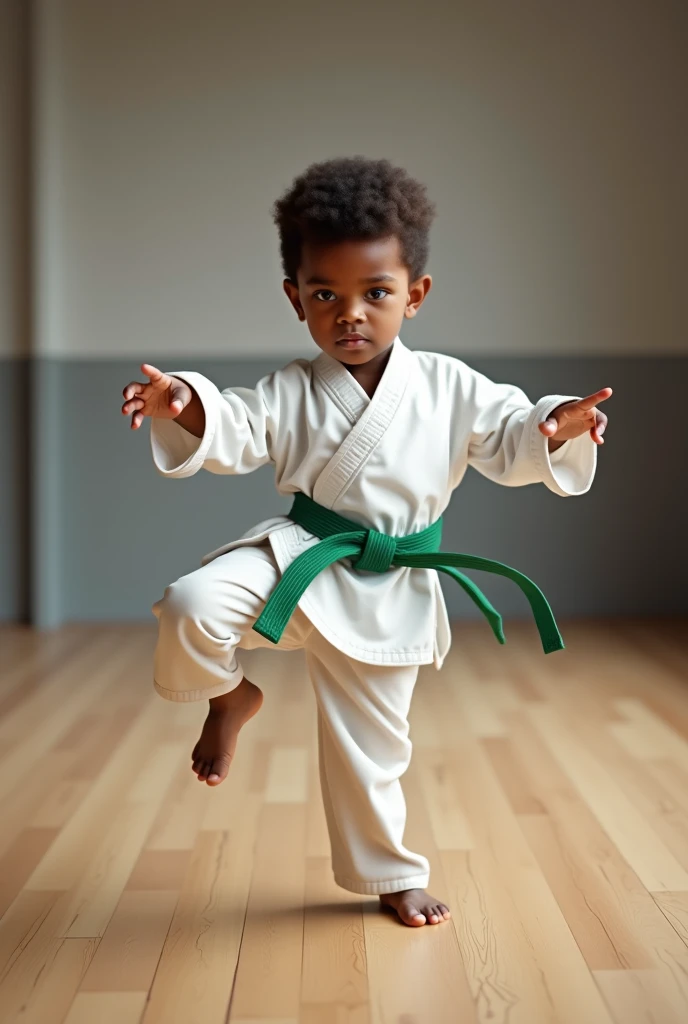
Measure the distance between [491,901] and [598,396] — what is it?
876 millimetres

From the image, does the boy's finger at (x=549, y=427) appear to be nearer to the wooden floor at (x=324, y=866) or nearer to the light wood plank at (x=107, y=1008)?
the wooden floor at (x=324, y=866)

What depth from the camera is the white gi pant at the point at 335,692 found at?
1.62 meters

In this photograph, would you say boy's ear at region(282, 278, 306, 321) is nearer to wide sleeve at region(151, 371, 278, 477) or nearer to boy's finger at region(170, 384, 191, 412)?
wide sleeve at region(151, 371, 278, 477)

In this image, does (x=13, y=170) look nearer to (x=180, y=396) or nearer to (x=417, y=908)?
(x=180, y=396)

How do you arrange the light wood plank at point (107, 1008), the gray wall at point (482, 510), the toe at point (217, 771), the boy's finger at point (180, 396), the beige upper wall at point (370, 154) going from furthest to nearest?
1. the gray wall at point (482, 510)
2. the beige upper wall at point (370, 154)
3. the toe at point (217, 771)
4. the boy's finger at point (180, 396)
5. the light wood plank at point (107, 1008)

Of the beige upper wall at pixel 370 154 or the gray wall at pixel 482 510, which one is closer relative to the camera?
the beige upper wall at pixel 370 154

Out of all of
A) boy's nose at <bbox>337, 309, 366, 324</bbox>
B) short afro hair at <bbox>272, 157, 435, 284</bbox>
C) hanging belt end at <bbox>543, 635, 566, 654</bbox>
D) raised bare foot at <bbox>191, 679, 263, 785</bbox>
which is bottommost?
raised bare foot at <bbox>191, 679, 263, 785</bbox>

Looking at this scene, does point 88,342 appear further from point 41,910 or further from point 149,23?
point 41,910

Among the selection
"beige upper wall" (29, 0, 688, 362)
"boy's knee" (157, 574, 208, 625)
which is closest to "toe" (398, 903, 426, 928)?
"boy's knee" (157, 574, 208, 625)

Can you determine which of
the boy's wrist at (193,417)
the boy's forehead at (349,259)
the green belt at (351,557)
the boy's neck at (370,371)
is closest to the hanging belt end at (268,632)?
the green belt at (351,557)

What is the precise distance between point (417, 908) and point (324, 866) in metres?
0.32

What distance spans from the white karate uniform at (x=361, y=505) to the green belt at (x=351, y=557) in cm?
2

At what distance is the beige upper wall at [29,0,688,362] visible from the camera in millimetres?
4398

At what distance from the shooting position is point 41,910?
183 cm
